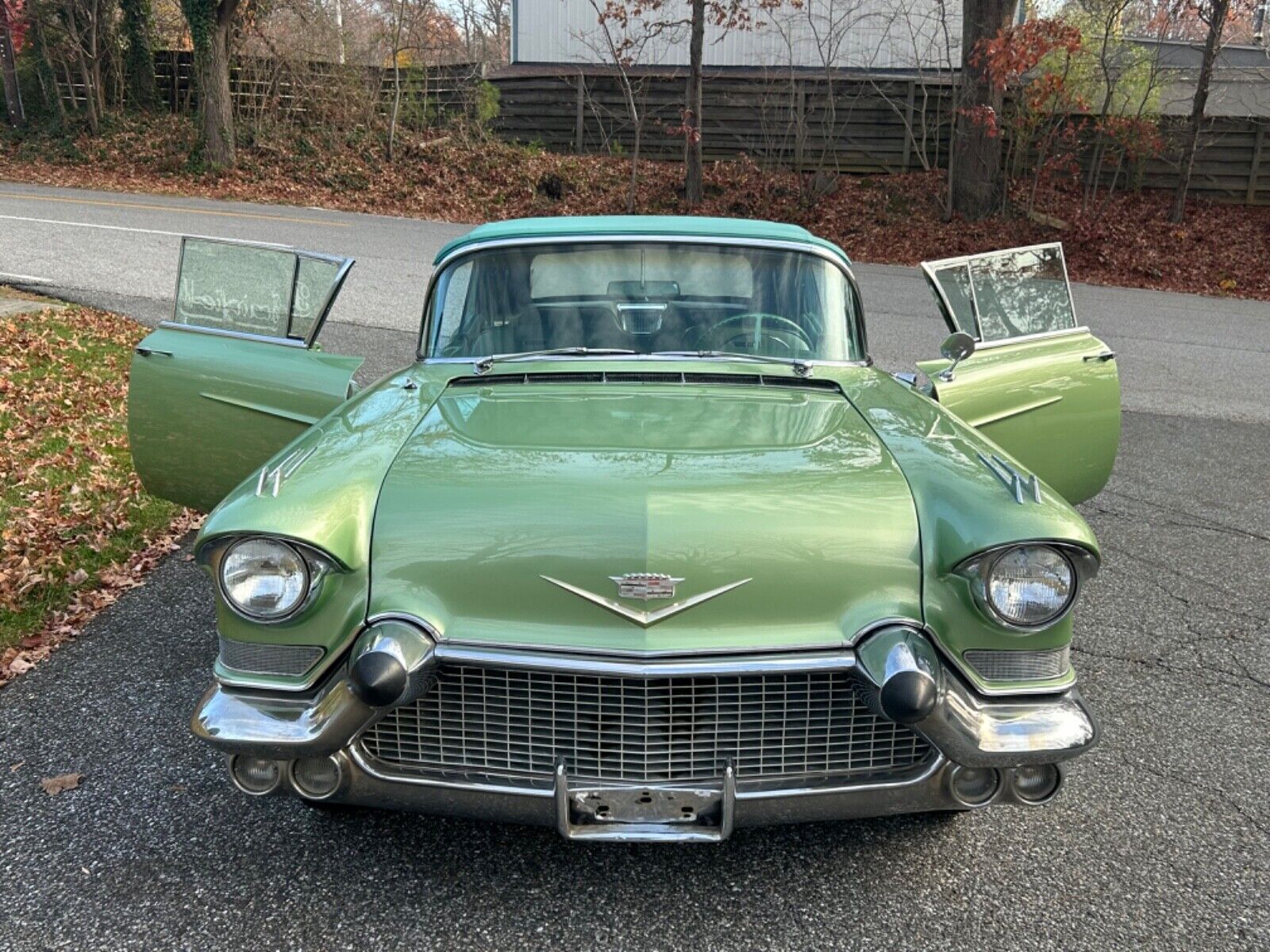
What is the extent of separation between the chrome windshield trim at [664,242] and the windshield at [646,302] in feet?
0.05

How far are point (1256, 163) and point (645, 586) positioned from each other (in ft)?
61.5

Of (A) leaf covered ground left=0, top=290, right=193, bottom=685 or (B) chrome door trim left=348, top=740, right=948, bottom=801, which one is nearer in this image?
(B) chrome door trim left=348, top=740, right=948, bottom=801

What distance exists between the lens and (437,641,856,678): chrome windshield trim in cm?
237

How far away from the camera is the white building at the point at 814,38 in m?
19.2

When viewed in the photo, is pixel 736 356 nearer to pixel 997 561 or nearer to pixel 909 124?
pixel 997 561

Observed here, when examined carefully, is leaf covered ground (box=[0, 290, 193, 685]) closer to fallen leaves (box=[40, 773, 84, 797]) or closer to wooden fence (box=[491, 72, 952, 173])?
fallen leaves (box=[40, 773, 84, 797])

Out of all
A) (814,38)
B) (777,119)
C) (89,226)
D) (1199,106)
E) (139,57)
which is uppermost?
(814,38)

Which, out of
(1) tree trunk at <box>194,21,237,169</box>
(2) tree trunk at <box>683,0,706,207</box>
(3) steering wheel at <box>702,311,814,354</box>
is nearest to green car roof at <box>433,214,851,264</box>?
(3) steering wheel at <box>702,311,814,354</box>

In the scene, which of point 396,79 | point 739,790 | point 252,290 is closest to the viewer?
point 739,790

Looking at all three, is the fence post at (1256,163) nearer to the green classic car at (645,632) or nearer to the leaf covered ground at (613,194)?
the leaf covered ground at (613,194)

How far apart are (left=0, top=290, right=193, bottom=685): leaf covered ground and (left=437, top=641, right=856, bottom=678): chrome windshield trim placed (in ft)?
7.84

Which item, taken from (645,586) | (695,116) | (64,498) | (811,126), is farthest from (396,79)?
(645,586)

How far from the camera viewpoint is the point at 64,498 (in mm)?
5484

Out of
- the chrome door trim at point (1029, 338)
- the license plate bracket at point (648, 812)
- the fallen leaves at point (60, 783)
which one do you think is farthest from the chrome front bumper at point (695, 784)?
the chrome door trim at point (1029, 338)
